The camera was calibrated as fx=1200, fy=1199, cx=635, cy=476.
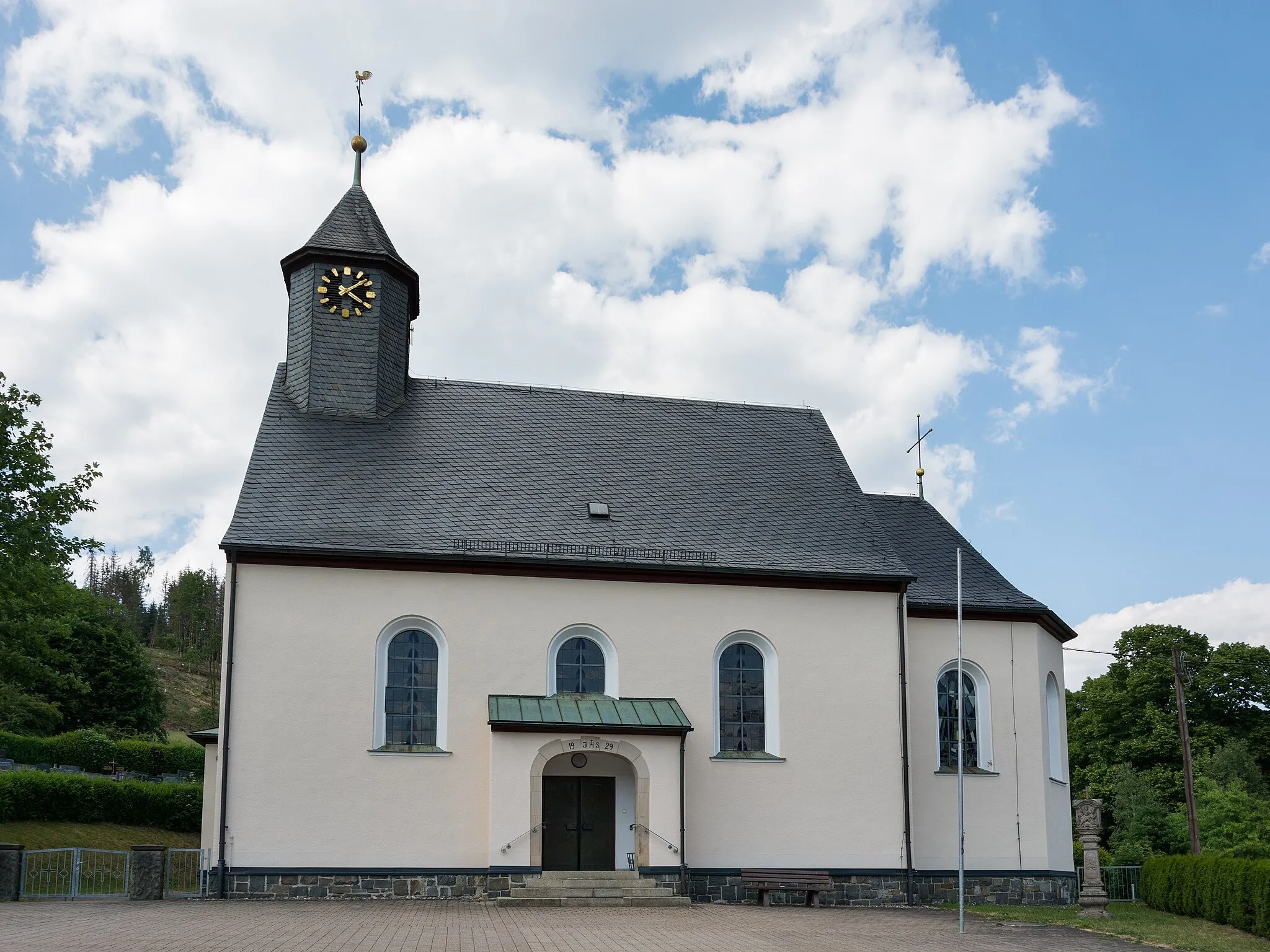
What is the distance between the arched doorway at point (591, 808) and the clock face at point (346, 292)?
10155mm

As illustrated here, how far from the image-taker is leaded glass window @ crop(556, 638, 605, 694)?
71.4 feet

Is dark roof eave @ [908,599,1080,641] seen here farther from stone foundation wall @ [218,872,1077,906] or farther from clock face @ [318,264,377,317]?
clock face @ [318,264,377,317]

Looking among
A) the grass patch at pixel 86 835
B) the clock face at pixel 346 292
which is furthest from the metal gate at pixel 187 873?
the clock face at pixel 346 292

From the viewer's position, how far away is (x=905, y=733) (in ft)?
74.2

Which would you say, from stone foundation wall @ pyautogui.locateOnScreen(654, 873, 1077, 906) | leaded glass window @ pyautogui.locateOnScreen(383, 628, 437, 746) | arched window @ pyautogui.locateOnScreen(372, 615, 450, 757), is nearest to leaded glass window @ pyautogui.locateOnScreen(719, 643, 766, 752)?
stone foundation wall @ pyautogui.locateOnScreen(654, 873, 1077, 906)

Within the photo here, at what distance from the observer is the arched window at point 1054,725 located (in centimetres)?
2484

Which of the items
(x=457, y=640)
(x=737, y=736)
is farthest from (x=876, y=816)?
(x=457, y=640)

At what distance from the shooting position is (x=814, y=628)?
22812mm

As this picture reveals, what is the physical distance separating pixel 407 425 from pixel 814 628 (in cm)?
905

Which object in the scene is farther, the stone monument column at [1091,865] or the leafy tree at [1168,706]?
the leafy tree at [1168,706]

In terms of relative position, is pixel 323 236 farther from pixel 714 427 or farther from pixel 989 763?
pixel 989 763

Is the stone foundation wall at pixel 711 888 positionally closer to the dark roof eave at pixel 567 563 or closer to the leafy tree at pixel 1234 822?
the dark roof eave at pixel 567 563

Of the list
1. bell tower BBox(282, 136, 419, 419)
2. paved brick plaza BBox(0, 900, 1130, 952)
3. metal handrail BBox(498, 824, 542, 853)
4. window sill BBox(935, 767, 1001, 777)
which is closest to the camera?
paved brick plaza BBox(0, 900, 1130, 952)

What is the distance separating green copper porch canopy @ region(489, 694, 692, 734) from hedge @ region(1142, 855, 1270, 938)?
927 centimetres
